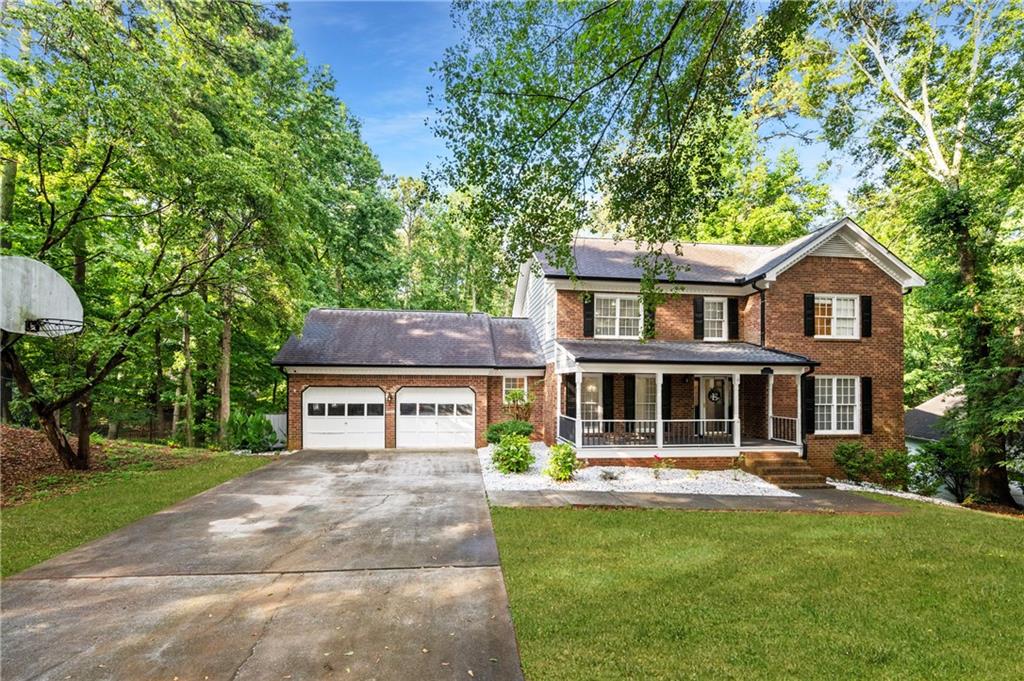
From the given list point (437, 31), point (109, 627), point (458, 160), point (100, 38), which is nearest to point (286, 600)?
point (109, 627)

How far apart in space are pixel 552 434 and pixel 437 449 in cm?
411

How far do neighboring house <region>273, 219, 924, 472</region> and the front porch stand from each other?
48mm

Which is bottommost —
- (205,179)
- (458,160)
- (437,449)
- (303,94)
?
(437,449)

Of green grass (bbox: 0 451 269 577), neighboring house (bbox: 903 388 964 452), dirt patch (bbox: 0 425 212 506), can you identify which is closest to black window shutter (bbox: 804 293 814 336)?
neighboring house (bbox: 903 388 964 452)

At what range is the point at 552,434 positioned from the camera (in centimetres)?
1581

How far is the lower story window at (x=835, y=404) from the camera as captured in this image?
46.3 ft

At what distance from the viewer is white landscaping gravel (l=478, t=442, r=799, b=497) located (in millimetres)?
10539

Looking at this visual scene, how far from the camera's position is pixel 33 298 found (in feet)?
9.85

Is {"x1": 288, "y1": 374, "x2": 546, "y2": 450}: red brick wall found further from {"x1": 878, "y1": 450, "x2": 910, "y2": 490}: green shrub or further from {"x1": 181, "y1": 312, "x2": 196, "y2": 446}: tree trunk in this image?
{"x1": 878, "y1": 450, "x2": 910, "y2": 490}: green shrub

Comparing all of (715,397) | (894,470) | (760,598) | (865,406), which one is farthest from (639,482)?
(865,406)

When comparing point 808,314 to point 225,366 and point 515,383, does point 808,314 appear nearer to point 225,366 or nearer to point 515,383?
point 515,383

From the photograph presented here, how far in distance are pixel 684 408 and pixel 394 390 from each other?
9.96m

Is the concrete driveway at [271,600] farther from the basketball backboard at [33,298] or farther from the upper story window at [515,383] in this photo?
the upper story window at [515,383]

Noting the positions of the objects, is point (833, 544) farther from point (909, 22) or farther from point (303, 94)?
point (303, 94)
